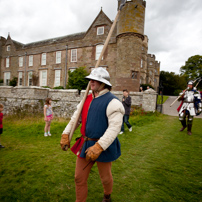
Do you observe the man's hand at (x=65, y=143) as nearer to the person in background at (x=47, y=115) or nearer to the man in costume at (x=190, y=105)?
the person in background at (x=47, y=115)

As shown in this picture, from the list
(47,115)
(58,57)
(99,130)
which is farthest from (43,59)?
(99,130)

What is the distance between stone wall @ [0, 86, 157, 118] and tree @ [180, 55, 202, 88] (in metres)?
33.6

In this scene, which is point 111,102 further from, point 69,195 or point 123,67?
point 123,67

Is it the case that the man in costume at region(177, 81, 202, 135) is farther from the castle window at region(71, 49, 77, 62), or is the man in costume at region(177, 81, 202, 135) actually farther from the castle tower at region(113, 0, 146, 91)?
the castle window at region(71, 49, 77, 62)

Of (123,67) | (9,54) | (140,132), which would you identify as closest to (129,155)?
(140,132)

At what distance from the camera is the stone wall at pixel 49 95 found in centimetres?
1034

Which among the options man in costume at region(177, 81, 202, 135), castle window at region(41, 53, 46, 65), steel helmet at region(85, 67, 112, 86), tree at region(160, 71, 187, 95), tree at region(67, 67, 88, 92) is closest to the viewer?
steel helmet at region(85, 67, 112, 86)

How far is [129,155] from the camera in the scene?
4.00m

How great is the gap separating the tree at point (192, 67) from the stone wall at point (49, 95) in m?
33.6


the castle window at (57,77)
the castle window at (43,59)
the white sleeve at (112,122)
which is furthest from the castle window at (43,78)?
the white sleeve at (112,122)

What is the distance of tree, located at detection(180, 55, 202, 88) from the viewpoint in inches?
1448

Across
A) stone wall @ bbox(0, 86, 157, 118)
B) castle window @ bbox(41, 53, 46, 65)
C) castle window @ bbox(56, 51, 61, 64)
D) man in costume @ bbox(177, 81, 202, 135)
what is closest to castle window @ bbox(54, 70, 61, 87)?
castle window @ bbox(56, 51, 61, 64)

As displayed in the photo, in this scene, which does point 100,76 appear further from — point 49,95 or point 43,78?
point 43,78

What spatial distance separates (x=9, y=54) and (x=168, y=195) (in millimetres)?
32605
